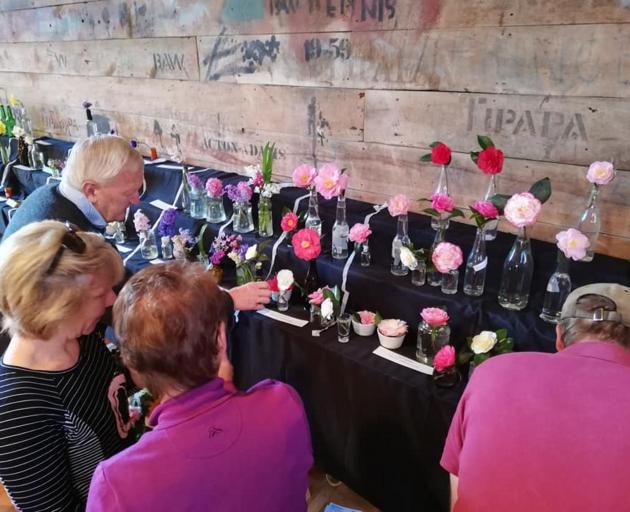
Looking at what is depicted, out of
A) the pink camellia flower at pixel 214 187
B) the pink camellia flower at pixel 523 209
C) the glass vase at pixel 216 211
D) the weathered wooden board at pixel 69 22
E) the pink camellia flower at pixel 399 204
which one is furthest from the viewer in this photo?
the weathered wooden board at pixel 69 22

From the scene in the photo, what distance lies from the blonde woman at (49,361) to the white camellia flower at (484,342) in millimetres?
984

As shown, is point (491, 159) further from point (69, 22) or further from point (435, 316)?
point (69, 22)

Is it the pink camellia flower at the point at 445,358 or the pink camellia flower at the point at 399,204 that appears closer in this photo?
the pink camellia flower at the point at 445,358

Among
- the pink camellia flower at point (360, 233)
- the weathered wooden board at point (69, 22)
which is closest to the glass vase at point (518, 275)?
the pink camellia flower at point (360, 233)

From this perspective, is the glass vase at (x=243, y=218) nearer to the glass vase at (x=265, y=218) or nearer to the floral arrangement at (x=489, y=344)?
the glass vase at (x=265, y=218)

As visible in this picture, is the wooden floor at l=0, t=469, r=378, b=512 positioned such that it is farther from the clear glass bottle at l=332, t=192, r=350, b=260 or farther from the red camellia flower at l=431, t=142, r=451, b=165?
the red camellia flower at l=431, t=142, r=451, b=165

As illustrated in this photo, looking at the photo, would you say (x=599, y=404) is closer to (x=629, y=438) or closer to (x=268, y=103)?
(x=629, y=438)

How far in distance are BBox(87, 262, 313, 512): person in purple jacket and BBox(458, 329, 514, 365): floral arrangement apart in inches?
27.2

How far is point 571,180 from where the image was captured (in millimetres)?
1554

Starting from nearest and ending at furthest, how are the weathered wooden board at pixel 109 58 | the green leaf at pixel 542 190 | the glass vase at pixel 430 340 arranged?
the green leaf at pixel 542 190
the glass vase at pixel 430 340
the weathered wooden board at pixel 109 58

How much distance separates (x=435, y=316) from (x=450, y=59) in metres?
0.96

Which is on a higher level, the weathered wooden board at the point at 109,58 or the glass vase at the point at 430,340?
the weathered wooden board at the point at 109,58

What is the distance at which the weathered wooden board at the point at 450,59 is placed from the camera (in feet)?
4.58

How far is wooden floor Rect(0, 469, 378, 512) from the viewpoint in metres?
1.72
